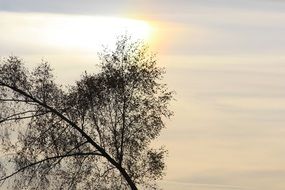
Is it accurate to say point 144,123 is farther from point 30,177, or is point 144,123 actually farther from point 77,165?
point 30,177

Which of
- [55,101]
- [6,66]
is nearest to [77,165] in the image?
[55,101]

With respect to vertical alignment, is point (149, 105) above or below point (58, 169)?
above

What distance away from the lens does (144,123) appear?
43.5 meters

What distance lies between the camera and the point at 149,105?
1729 inches

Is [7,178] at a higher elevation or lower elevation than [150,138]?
lower

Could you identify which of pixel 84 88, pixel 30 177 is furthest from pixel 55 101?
pixel 30 177

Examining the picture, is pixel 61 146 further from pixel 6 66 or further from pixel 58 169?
pixel 6 66

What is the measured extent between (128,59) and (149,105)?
127 inches

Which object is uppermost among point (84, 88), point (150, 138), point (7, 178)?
point (84, 88)

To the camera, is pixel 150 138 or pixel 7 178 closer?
pixel 7 178

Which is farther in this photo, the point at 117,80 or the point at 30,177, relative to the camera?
the point at 117,80

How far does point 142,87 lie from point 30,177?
9.04 m

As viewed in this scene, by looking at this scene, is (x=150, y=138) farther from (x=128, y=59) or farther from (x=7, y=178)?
(x=7, y=178)

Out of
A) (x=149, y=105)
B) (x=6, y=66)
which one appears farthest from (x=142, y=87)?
(x=6, y=66)
